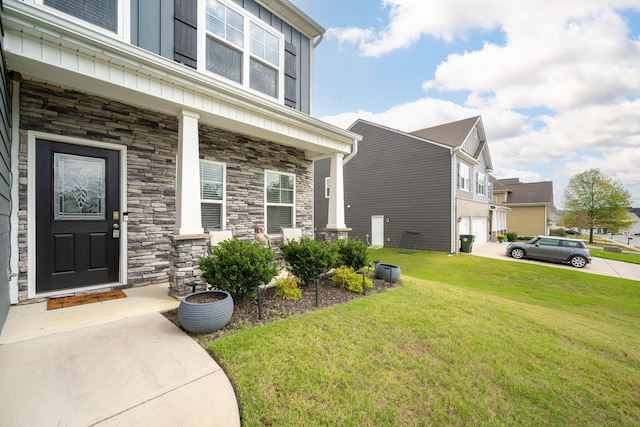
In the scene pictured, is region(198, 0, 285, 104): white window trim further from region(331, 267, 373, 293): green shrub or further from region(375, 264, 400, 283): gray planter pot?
region(375, 264, 400, 283): gray planter pot

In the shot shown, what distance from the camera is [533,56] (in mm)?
9320

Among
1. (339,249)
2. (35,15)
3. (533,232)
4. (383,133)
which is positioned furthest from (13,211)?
(533,232)

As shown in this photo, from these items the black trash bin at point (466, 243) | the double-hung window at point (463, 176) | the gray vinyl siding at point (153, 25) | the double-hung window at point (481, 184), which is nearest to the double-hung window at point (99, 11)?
the gray vinyl siding at point (153, 25)

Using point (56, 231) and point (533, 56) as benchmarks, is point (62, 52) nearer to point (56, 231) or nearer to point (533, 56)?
point (56, 231)

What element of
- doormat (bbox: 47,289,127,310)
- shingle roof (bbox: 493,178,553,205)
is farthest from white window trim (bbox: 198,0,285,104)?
shingle roof (bbox: 493,178,553,205)

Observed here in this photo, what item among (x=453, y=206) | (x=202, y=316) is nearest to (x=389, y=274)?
(x=202, y=316)

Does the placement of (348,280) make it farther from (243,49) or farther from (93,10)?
(93,10)

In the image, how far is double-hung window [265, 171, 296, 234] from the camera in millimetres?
6266

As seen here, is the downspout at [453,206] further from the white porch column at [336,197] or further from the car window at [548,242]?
the white porch column at [336,197]

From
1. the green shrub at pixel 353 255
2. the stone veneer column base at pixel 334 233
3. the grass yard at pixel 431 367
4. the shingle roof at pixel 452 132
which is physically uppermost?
the shingle roof at pixel 452 132

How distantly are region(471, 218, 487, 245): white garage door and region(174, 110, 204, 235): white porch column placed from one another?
50.9 feet

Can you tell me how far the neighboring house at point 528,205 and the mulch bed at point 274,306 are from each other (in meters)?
26.5

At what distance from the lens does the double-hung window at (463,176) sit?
13249 mm

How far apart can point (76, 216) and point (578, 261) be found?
15999 millimetres
